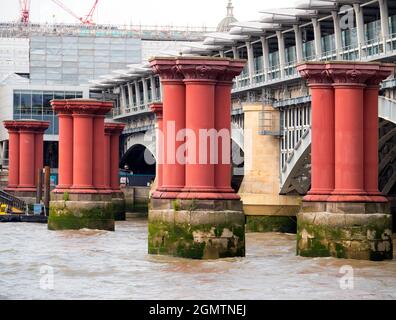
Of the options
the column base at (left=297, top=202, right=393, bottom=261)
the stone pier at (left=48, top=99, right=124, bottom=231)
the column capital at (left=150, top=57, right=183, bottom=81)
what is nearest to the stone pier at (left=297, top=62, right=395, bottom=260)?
the column base at (left=297, top=202, right=393, bottom=261)

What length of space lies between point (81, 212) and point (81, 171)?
201cm

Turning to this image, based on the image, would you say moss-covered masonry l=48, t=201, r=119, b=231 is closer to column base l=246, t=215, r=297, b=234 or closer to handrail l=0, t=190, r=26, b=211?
column base l=246, t=215, r=297, b=234

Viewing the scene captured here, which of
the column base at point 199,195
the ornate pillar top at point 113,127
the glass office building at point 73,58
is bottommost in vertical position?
the column base at point 199,195

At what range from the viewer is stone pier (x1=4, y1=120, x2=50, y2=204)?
89.1 m

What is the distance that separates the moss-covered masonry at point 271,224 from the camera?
69375mm

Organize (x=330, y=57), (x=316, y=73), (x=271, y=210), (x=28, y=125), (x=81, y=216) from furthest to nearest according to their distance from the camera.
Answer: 1. (x=28, y=125)
2. (x=271, y=210)
3. (x=81, y=216)
4. (x=330, y=57)
5. (x=316, y=73)

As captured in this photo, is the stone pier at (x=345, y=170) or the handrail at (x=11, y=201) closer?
the stone pier at (x=345, y=170)

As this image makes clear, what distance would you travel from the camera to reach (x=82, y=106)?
67688 mm

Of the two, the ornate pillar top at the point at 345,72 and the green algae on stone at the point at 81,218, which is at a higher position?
the ornate pillar top at the point at 345,72

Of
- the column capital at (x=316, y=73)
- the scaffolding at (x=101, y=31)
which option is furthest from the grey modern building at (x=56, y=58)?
the column capital at (x=316, y=73)

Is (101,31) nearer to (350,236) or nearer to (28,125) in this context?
(28,125)

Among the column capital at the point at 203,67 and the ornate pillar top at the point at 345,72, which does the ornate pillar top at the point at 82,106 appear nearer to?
the column capital at the point at 203,67

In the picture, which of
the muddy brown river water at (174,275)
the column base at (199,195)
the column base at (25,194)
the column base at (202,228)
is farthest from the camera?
the column base at (25,194)

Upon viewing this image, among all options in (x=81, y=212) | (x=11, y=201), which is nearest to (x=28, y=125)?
(x=11, y=201)
